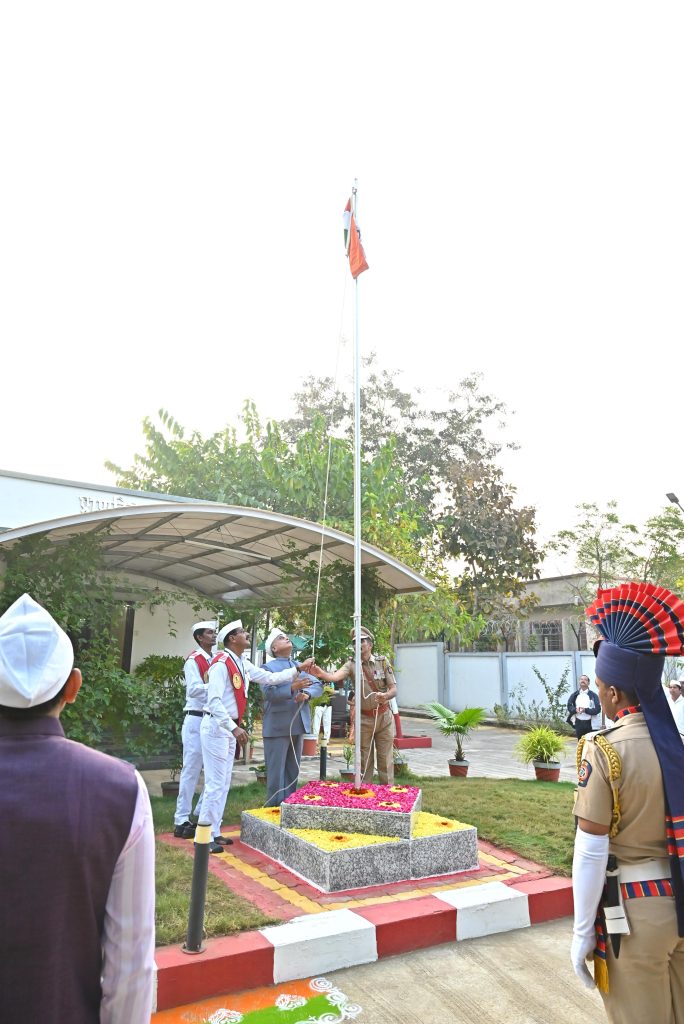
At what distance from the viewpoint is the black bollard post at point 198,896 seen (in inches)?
167

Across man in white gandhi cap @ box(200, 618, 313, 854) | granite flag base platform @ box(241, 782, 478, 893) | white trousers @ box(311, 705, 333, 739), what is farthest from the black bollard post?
white trousers @ box(311, 705, 333, 739)

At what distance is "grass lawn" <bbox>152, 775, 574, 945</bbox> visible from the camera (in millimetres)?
4812

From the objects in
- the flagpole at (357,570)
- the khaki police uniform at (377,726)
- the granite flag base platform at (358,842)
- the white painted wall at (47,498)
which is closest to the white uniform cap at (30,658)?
the granite flag base platform at (358,842)

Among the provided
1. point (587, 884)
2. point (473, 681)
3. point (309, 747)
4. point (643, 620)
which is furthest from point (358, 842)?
point (473, 681)

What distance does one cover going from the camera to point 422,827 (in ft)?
20.6

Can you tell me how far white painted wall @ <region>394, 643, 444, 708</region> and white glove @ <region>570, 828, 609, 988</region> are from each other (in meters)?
21.2

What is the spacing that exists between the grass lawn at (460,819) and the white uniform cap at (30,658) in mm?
3325

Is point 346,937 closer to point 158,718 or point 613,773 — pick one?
point 613,773

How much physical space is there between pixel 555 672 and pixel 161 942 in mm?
17612

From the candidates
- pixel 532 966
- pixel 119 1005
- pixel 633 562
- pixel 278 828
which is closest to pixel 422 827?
pixel 278 828

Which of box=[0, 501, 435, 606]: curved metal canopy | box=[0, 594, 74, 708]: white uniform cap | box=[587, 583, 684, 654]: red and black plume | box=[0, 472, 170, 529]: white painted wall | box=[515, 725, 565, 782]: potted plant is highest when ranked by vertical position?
box=[0, 472, 170, 529]: white painted wall

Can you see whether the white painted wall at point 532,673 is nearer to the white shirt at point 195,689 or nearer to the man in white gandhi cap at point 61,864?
the white shirt at point 195,689

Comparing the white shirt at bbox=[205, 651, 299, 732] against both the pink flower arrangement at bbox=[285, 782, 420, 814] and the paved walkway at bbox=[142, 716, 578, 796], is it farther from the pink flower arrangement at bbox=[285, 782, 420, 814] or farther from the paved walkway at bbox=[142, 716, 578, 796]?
the paved walkway at bbox=[142, 716, 578, 796]

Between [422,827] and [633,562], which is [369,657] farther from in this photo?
[633,562]
